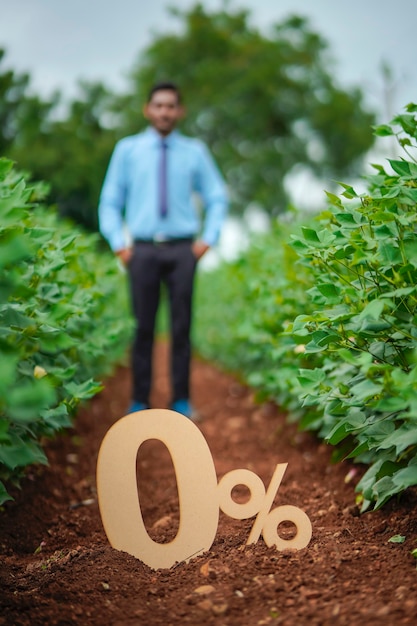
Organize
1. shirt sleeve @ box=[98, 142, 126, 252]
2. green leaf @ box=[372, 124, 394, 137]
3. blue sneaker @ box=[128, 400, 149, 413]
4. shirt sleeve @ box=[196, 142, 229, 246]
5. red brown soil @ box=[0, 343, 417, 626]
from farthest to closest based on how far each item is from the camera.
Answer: shirt sleeve @ box=[196, 142, 229, 246] → shirt sleeve @ box=[98, 142, 126, 252] → blue sneaker @ box=[128, 400, 149, 413] → green leaf @ box=[372, 124, 394, 137] → red brown soil @ box=[0, 343, 417, 626]

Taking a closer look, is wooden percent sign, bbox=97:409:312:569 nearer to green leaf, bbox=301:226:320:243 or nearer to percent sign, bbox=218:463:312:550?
percent sign, bbox=218:463:312:550

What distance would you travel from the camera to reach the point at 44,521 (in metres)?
2.48

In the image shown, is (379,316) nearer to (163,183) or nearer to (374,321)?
(374,321)

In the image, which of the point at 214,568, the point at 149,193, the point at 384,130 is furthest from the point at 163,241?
the point at 214,568

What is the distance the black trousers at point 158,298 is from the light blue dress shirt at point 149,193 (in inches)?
4.8

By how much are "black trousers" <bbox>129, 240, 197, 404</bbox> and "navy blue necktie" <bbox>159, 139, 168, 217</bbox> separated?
0.22 meters

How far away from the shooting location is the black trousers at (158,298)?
4180 millimetres

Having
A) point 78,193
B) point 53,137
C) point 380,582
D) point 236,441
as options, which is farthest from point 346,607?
point 53,137

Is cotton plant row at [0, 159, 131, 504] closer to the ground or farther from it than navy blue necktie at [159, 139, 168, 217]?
closer to the ground

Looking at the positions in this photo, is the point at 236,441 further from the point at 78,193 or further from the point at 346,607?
the point at 78,193

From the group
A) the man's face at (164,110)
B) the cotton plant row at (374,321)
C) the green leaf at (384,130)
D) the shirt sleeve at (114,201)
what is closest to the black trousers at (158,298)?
the shirt sleeve at (114,201)

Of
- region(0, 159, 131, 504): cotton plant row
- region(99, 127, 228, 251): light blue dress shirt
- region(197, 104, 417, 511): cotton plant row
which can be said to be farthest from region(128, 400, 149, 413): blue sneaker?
region(197, 104, 417, 511): cotton plant row

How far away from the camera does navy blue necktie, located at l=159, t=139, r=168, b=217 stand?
4.20 meters

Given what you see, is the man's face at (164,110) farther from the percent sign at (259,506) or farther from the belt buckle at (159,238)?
the percent sign at (259,506)
